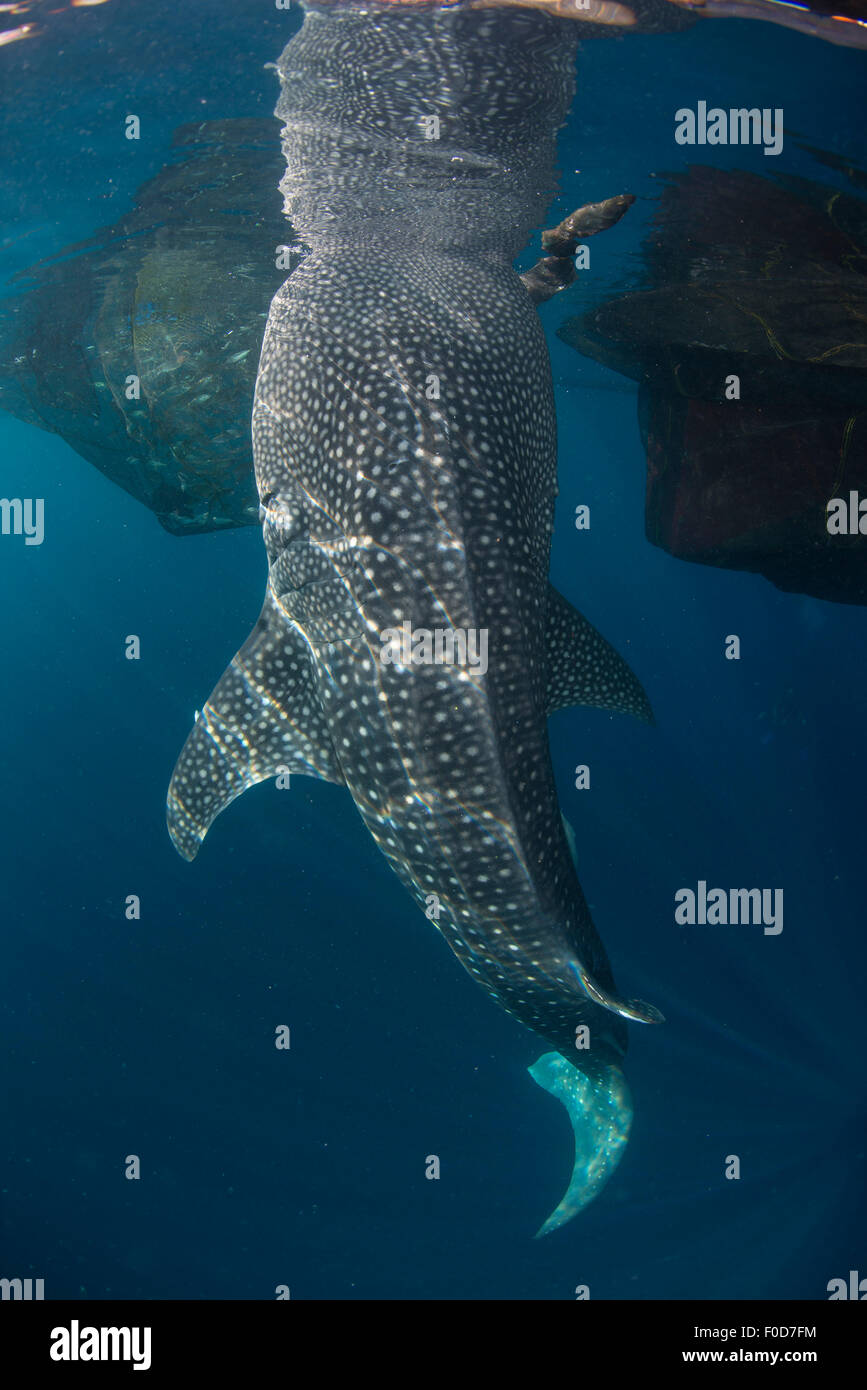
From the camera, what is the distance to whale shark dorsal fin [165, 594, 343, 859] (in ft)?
14.9

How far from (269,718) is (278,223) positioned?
30.7 feet

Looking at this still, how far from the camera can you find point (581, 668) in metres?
5.45

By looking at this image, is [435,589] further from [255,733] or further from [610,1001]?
[610,1001]

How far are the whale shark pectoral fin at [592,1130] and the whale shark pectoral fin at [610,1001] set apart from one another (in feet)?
6.08

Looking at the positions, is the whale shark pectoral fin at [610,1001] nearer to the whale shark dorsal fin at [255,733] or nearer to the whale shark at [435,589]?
the whale shark at [435,589]

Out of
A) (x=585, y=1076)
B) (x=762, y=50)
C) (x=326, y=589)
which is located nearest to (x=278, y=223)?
(x=762, y=50)

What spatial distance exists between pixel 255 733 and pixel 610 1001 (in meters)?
2.75

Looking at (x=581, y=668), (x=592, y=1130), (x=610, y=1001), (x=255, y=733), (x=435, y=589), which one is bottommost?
(x=592, y=1130)

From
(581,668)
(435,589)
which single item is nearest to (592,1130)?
(581,668)

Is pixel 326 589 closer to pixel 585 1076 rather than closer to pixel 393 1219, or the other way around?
pixel 585 1076

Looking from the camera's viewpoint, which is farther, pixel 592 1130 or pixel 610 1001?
pixel 592 1130

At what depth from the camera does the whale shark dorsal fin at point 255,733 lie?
4.55m

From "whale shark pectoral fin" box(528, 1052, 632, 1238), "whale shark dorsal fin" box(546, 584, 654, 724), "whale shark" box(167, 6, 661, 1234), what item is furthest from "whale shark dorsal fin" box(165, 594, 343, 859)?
"whale shark pectoral fin" box(528, 1052, 632, 1238)
